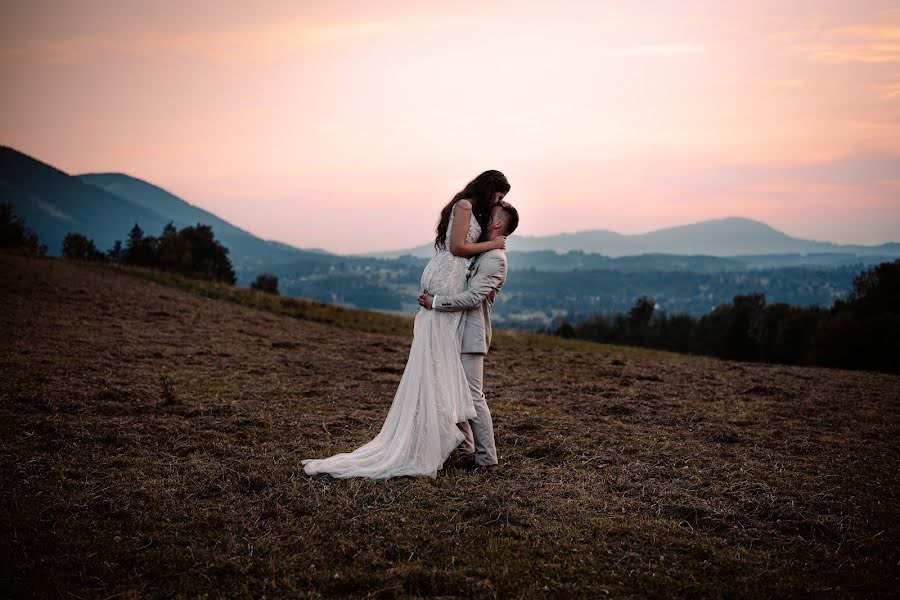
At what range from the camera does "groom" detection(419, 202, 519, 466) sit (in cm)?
693

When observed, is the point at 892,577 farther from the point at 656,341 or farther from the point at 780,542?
the point at 656,341

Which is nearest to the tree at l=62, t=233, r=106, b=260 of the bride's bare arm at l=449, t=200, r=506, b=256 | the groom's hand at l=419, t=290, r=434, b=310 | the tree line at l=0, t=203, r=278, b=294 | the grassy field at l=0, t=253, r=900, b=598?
the tree line at l=0, t=203, r=278, b=294

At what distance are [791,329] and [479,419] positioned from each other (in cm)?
5847

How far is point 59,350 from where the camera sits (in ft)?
41.4

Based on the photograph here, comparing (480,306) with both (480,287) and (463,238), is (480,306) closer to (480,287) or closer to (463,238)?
(480,287)

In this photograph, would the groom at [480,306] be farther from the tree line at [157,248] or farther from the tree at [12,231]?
the tree at [12,231]

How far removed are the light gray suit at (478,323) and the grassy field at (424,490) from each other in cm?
40

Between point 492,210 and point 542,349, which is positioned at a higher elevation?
point 492,210

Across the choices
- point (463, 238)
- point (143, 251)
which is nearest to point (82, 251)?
point (143, 251)

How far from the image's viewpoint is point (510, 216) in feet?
23.1

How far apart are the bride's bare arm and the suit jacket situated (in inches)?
5.1

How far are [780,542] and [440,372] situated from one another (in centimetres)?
371

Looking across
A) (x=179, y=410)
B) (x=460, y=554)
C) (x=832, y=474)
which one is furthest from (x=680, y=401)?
(x=179, y=410)

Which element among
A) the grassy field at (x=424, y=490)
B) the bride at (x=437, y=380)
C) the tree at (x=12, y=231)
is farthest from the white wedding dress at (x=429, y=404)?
the tree at (x=12, y=231)
